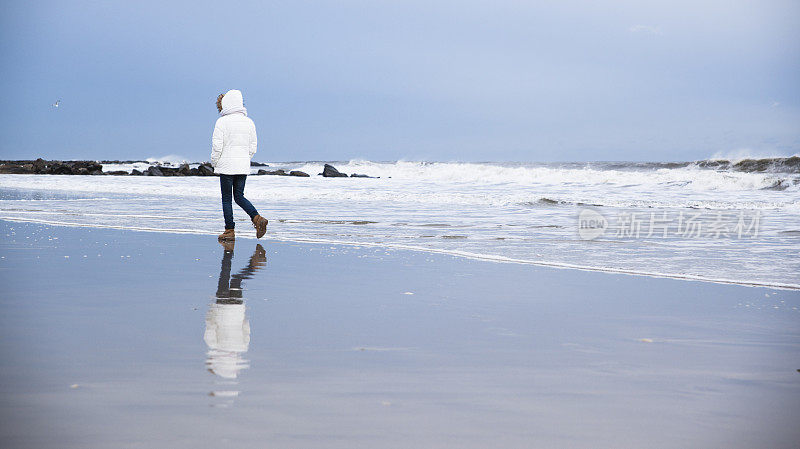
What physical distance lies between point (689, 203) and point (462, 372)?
1651 cm

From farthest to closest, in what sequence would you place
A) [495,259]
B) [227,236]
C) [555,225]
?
[555,225] → [227,236] → [495,259]

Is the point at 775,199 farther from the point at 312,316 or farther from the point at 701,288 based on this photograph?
the point at 312,316

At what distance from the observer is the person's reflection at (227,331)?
118 inches

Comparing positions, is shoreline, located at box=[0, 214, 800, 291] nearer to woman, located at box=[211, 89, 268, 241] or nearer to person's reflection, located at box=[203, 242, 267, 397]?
woman, located at box=[211, 89, 268, 241]

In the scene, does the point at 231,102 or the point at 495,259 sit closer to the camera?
the point at 495,259

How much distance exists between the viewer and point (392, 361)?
3.17 meters

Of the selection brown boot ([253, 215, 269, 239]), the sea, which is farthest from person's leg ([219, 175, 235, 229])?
the sea

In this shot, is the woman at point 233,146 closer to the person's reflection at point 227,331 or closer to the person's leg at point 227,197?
the person's leg at point 227,197

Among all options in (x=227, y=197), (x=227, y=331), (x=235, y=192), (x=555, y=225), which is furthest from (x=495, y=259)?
(x=555, y=225)

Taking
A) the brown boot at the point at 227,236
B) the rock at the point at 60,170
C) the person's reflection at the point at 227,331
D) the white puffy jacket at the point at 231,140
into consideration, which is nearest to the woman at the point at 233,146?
the white puffy jacket at the point at 231,140

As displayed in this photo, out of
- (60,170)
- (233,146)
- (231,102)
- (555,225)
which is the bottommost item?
(555,225)

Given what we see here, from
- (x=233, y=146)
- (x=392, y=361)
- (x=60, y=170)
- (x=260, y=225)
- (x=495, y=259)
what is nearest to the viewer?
(x=392, y=361)

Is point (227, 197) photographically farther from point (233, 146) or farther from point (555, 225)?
point (555, 225)

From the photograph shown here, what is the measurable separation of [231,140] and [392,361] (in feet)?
23.2
